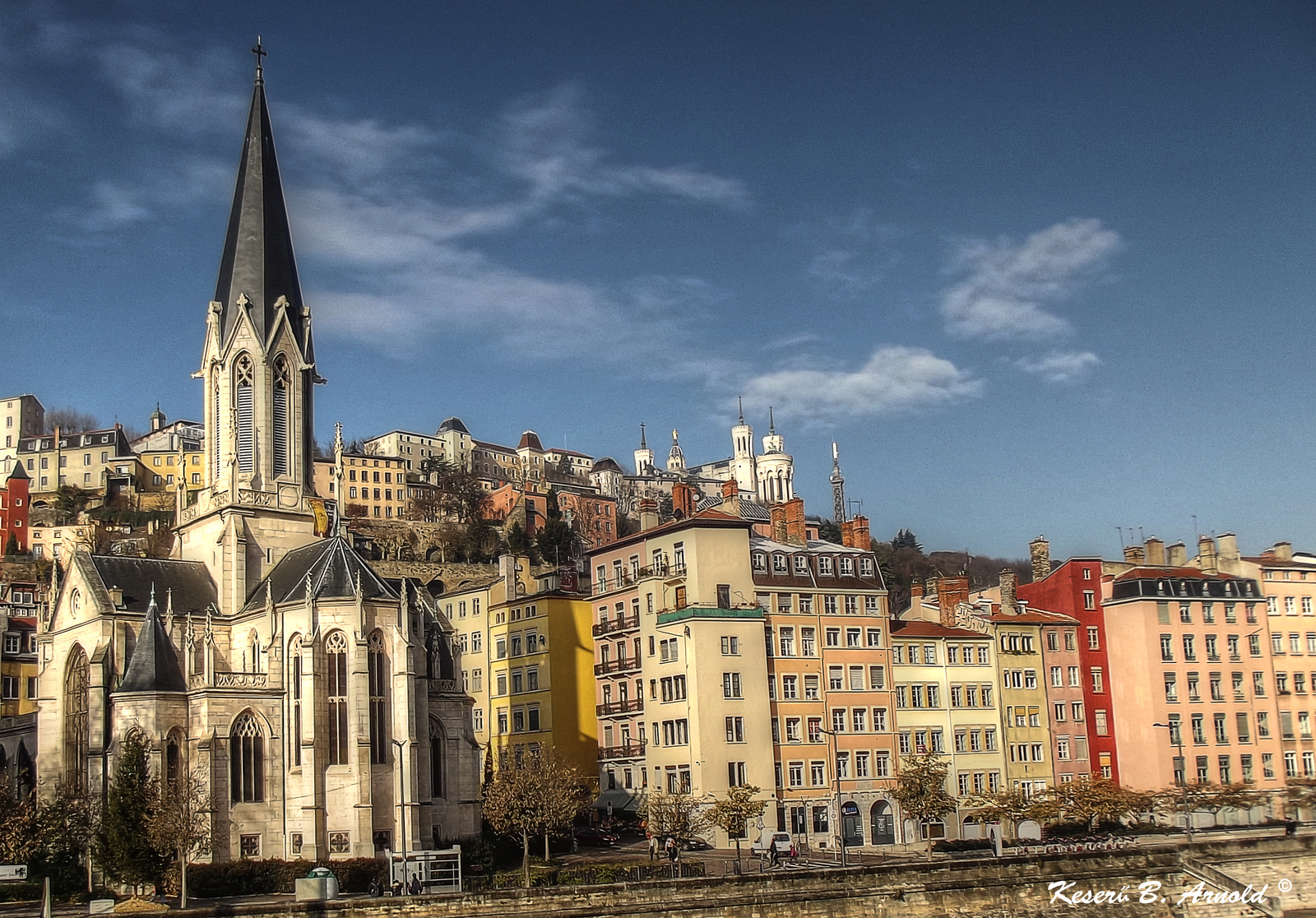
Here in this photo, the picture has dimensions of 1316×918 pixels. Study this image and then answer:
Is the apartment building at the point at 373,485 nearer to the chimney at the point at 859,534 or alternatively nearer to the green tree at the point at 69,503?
the green tree at the point at 69,503

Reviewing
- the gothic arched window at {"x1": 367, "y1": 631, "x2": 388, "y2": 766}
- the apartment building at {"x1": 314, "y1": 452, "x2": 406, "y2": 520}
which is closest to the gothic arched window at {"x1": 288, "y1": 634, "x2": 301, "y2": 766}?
the gothic arched window at {"x1": 367, "y1": 631, "x2": 388, "y2": 766}

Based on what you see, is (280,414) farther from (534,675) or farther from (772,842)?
(772,842)

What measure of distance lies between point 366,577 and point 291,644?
403cm

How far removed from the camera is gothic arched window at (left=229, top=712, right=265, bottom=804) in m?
53.7

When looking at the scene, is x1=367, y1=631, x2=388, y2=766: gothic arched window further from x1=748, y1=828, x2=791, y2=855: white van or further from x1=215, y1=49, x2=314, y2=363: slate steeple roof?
x1=215, y1=49, x2=314, y2=363: slate steeple roof

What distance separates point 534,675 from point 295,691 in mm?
22849

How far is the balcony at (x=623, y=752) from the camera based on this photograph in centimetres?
6681

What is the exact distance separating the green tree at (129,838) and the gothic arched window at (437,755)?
14092mm

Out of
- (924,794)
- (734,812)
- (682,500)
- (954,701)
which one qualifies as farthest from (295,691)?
(954,701)

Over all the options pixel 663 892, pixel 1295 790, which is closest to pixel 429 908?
pixel 663 892

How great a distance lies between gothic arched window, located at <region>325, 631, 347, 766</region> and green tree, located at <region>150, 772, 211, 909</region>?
16.7 feet

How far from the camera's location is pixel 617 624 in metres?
69.8

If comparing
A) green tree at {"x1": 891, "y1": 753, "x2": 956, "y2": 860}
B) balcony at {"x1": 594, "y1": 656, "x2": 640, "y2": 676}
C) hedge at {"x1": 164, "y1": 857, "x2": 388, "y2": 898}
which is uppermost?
balcony at {"x1": 594, "y1": 656, "x2": 640, "y2": 676}

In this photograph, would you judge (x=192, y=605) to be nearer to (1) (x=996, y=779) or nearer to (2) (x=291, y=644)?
(2) (x=291, y=644)
